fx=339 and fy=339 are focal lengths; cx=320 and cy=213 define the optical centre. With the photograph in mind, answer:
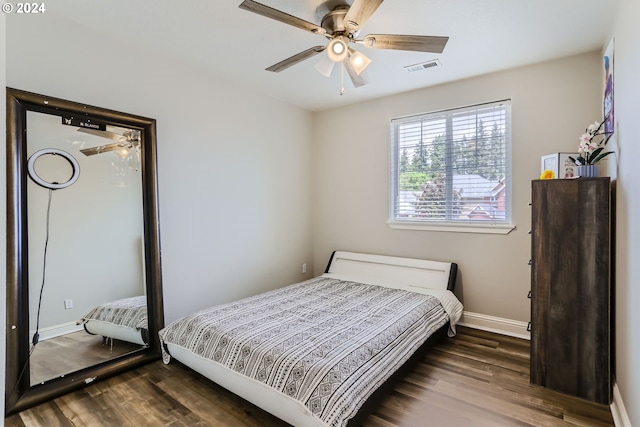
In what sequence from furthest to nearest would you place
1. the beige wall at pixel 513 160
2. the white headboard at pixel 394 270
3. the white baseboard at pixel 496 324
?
1. the white headboard at pixel 394 270
2. the white baseboard at pixel 496 324
3. the beige wall at pixel 513 160

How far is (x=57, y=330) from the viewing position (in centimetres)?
233

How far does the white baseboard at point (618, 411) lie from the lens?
1.86 m

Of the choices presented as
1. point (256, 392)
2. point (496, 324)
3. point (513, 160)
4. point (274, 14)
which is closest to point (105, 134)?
point (274, 14)

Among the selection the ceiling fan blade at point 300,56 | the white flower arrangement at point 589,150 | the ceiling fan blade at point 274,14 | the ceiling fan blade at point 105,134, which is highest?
the ceiling fan blade at point 274,14

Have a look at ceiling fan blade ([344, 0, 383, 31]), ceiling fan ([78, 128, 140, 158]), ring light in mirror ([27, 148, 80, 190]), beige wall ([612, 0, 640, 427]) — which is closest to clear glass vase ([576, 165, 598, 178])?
beige wall ([612, 0, 640, 427])

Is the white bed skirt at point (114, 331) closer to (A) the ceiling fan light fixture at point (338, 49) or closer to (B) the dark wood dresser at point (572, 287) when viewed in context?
(A) the ceiling fan light fixture at point (338, 49)

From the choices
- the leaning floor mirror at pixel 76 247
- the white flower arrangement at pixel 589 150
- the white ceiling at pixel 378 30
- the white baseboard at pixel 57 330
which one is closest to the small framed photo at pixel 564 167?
the white flower arrangement at pixel 589 150

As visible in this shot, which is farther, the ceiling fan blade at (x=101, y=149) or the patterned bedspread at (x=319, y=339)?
the ceiling fan blade at (x=101, y=149)

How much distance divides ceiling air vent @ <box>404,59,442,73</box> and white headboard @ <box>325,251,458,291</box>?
194 cm

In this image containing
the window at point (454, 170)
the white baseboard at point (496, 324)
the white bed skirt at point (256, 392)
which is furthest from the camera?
the window at point (454, 170)

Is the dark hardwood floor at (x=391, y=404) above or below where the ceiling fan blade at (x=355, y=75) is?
below

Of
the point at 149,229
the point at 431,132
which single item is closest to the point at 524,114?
the point at 431,132

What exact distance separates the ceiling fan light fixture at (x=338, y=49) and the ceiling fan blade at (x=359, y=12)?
0.26ft

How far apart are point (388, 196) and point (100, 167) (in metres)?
2.88
